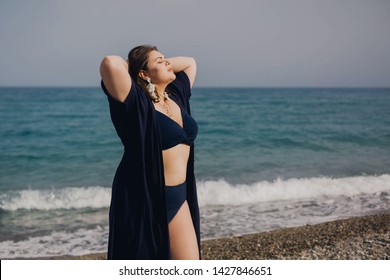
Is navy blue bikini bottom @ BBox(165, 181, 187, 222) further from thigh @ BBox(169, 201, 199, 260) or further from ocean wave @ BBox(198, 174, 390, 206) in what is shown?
ocean wave @ BBox(198, 174, 390, 206)

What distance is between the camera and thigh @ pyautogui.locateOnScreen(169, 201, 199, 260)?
234cm

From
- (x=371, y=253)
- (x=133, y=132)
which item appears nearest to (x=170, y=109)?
(x=133, y=132)

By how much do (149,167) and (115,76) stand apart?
0.49 metres

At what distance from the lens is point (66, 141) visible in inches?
572

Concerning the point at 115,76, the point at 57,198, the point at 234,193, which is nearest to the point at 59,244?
the point at 57,198

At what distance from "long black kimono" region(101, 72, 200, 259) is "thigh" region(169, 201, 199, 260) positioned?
0.08 m

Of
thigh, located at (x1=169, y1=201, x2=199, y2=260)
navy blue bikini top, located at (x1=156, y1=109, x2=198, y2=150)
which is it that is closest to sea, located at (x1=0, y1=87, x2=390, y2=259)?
thigh, located at (x1=169, y1=201, x2=199, y2=260)

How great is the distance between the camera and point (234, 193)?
7984 millimetres

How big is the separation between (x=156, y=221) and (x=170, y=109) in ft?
1.90

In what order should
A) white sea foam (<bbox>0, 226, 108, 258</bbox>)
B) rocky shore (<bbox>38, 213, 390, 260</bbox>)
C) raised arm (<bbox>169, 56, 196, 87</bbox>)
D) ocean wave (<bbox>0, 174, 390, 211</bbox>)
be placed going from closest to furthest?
1. raised arm (<bbox>169, 56, 196, 87</bbox>)
2. rocky shore (<bbox>38, 213, 390, 260</bbox>)
3. white sea foam (<bbox>0, 226, 108, 258</bbox>)
4. ocean wave (<bbox>0, 174, 390, 211</bbox>)

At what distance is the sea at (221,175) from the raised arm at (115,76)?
12.0 feet

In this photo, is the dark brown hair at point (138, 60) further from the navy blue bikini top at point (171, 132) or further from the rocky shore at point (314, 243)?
the rocky shore at point (314, 243)

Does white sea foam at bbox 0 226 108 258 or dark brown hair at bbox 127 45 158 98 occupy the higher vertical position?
dark brown hair at bbox 127 45 158 98

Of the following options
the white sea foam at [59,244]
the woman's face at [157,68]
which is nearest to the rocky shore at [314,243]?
the white sea foam at [59,244]
